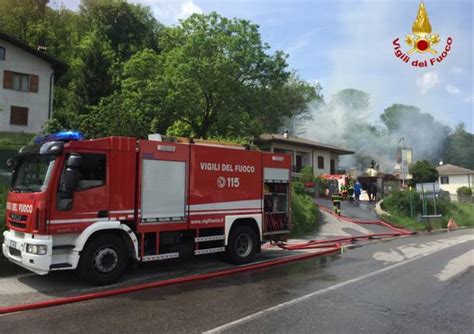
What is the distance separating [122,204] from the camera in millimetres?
8477

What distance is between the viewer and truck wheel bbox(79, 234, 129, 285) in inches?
312

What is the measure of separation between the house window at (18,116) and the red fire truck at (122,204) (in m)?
24.6

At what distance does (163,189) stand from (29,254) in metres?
2.75

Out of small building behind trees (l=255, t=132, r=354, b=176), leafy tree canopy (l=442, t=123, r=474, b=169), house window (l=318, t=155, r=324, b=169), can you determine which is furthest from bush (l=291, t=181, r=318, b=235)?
leafy tree canopy (l=442, t=123, r=474, b=169)

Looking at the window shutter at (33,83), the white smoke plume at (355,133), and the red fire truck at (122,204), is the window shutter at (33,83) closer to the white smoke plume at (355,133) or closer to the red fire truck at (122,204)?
the red fire truck at (122,204)

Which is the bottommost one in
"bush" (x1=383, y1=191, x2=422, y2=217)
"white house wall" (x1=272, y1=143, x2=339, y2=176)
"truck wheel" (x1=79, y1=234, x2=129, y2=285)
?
"truck wheel" (x1=79, y1=234, x2=129, y2=285)

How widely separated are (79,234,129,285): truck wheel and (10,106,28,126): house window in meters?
26.6

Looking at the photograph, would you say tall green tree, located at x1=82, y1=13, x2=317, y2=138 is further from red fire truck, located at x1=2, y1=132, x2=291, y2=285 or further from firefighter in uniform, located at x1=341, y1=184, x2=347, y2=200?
red fire truck, located at x1=2, y1=132, x2=291, y2=285

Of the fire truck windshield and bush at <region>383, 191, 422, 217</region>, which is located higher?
the fire truck windshield

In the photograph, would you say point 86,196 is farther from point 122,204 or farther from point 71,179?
point 122,204

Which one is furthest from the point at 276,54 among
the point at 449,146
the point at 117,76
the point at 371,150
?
the point at 449,146

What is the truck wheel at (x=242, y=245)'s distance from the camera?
34.3ft

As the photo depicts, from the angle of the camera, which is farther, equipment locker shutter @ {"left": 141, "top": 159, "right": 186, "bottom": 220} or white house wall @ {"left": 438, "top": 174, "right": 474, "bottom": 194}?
white house wall @ {"left": 438, "top": 174, "right": 474, "bottom": 194}

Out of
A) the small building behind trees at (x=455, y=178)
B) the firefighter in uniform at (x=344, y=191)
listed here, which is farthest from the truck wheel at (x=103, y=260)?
the small building behind trees at (x=455, y=178)
